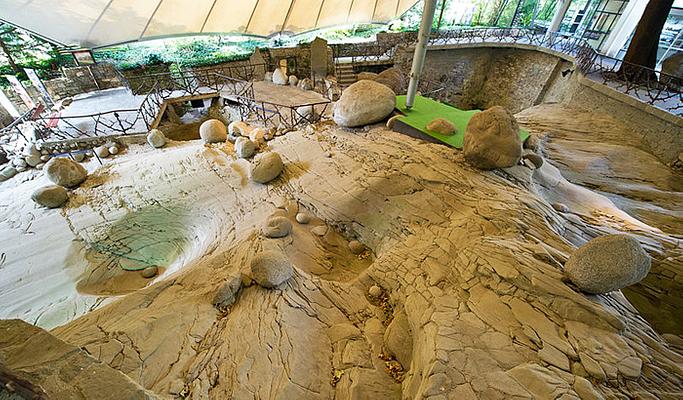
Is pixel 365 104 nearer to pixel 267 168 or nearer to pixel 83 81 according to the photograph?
pixel 267 168

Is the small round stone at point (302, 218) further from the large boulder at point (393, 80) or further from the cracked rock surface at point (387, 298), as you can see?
the large boulder at point (393, 80)

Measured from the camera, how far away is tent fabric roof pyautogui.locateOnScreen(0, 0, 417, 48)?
9023 mm

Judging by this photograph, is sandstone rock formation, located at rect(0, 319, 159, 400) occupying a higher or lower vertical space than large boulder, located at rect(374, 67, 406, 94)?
higher

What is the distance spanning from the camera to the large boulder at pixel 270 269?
14.9 ft

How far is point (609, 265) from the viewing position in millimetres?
3273

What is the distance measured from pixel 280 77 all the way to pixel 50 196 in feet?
31.6

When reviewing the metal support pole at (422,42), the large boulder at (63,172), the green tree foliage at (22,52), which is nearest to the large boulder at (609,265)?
the metal support pole at (422,42)

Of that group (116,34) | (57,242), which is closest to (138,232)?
(57,242)

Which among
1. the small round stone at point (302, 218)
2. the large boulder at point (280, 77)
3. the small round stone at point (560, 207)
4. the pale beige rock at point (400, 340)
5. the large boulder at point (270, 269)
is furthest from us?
the large boulder at point (280, 77)

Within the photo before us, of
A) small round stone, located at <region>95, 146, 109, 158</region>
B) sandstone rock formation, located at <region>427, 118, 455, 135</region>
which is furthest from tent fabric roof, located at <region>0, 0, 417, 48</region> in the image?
sandstone rock formation, located at <region>427, 118, 455, 135</region>

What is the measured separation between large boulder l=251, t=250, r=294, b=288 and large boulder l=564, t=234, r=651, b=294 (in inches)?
160

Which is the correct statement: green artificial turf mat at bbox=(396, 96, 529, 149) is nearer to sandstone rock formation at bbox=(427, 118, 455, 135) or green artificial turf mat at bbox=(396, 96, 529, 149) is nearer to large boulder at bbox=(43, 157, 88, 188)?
sandstone rock formation at bbox=(427, 118, 455, 135)

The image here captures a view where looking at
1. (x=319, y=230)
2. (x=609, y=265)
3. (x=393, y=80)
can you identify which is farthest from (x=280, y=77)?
(x=609, y=265)

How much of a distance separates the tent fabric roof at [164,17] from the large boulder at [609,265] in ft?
45.9
